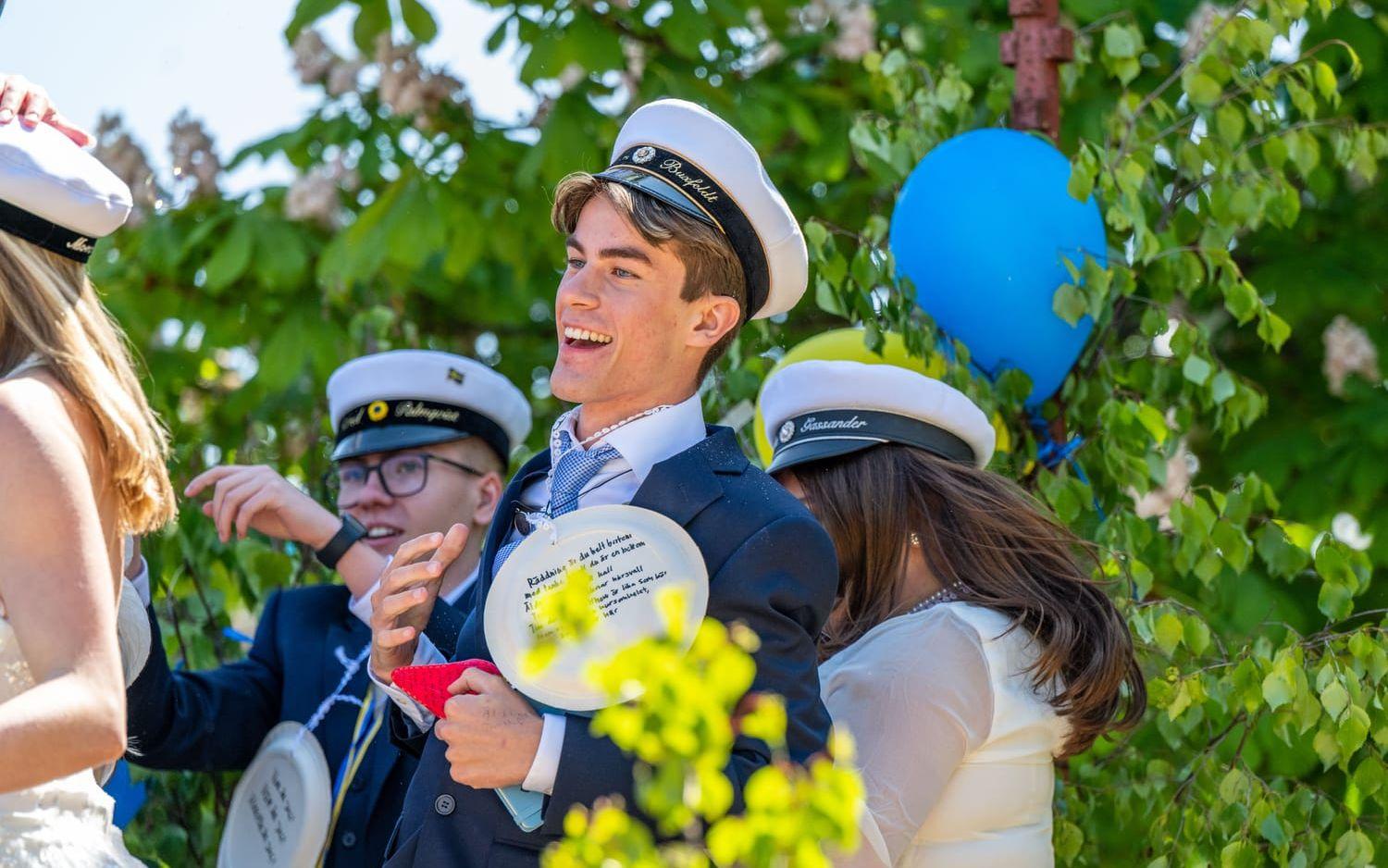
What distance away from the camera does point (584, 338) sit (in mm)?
2396

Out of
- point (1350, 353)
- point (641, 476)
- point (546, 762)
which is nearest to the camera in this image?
point (546, 762)

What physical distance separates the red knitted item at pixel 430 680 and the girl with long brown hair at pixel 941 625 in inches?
24.5

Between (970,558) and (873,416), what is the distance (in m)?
0.29

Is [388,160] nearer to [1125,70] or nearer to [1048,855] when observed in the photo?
[1125,70]

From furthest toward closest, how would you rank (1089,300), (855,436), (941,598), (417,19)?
(417,19)
(1089,300)
(855,436)
(941,598)

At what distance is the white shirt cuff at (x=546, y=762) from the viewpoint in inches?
83.1

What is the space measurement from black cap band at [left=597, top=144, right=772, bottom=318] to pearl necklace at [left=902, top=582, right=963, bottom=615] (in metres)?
0.65

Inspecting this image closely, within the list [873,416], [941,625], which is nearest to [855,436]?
[873,416]

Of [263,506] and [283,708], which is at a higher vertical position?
[263,506]

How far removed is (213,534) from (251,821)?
1.03 m

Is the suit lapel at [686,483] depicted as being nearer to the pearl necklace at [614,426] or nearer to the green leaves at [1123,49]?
the pearl necklace at [614,426]

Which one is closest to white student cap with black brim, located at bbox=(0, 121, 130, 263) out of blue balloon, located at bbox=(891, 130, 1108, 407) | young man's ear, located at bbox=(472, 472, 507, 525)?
young man's ear, located at bbox=(472, 472, 507, 525)

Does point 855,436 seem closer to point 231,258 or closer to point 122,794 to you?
point 122,794

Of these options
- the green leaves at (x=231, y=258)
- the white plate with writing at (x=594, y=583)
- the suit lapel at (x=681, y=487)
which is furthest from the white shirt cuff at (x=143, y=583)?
the green leaves at (x=231, y=258)
